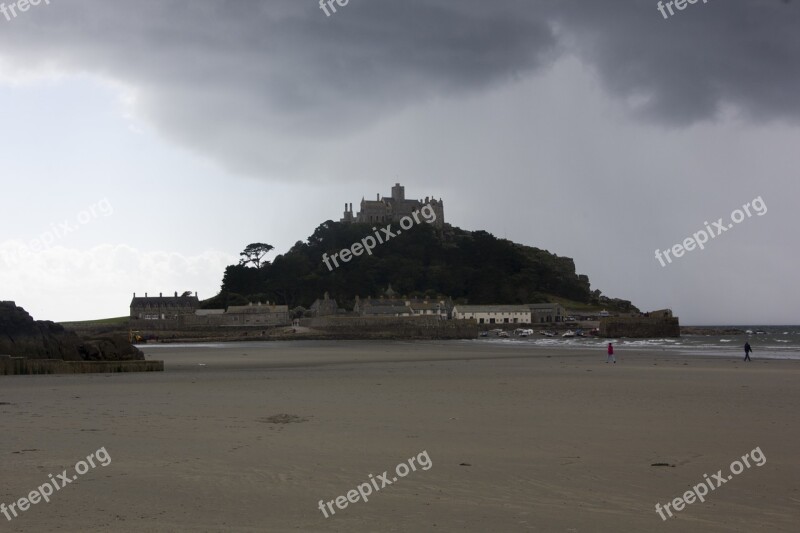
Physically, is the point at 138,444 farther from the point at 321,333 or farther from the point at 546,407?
the point at 321,333

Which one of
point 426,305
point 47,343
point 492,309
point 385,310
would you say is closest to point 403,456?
point 47,343

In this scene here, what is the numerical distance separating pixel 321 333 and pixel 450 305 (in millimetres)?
38592

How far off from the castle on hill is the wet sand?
135m

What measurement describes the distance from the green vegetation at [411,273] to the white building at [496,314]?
13112mm

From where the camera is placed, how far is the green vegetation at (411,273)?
123000 mm

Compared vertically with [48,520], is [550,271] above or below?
above

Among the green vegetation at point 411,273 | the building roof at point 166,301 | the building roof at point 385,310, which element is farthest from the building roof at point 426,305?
the building roof at point 166,301

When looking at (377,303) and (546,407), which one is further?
(377,303)

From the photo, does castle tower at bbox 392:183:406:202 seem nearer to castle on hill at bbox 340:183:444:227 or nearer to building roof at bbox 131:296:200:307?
castle on hill at bbox 340:183:444:227

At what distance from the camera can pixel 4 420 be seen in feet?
39.1

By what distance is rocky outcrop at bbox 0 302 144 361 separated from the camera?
26.7m

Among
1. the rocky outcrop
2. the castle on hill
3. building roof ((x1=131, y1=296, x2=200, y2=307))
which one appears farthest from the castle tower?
the rocky outcrop

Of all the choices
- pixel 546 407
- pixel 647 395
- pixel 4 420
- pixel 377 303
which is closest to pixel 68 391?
pixel 4 420

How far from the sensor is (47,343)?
27.8 m
